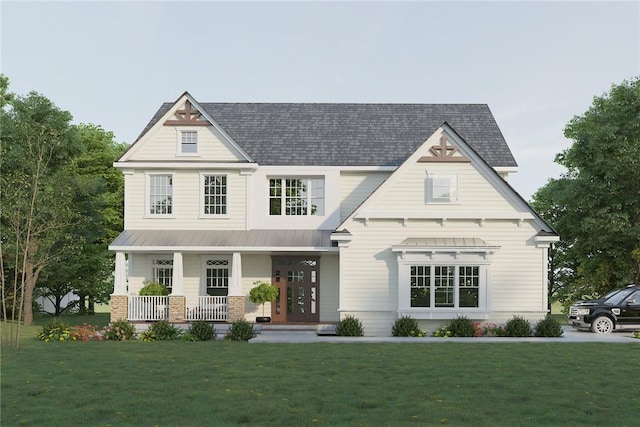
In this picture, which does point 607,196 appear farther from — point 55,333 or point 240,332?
point 55,333

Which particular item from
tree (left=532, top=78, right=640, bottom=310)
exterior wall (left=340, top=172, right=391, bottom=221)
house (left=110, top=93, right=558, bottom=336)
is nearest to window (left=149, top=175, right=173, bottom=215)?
house (left=110, top=93, right=558, bottom=336)

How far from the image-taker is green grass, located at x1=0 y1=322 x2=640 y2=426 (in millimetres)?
10172

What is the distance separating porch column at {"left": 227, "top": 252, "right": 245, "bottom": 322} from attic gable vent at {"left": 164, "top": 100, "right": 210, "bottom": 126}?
19.7 ft

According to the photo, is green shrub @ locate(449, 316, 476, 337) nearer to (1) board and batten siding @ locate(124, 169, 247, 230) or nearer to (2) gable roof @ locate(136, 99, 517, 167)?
(2) gable roof @ locate(136, 99, 517, 167)

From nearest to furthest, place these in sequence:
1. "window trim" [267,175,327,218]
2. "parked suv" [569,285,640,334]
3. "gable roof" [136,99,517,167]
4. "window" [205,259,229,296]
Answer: "parked suv" [569,285,640,334] → "window" [205,259,229,296] → "window trim" [267,175,327,218] → "gable roof" [136,99,517,167]

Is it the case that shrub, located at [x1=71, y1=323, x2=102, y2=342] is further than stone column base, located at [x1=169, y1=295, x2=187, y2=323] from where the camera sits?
No

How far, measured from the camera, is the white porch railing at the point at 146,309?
26.2 m

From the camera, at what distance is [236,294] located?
26234mm

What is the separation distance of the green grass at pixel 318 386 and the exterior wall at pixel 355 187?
10.2 meters

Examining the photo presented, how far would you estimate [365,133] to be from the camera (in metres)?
30.5

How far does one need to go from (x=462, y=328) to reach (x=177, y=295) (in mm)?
11247

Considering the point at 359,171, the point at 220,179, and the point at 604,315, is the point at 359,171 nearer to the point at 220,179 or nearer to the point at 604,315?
the point at 220,179

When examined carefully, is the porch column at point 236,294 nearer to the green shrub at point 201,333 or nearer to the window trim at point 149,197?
the green shrub at point 201,333

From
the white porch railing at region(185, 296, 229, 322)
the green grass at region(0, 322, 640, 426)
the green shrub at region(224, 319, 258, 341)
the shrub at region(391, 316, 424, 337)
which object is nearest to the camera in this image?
the green grass at region(0, 322, 640, 426)
